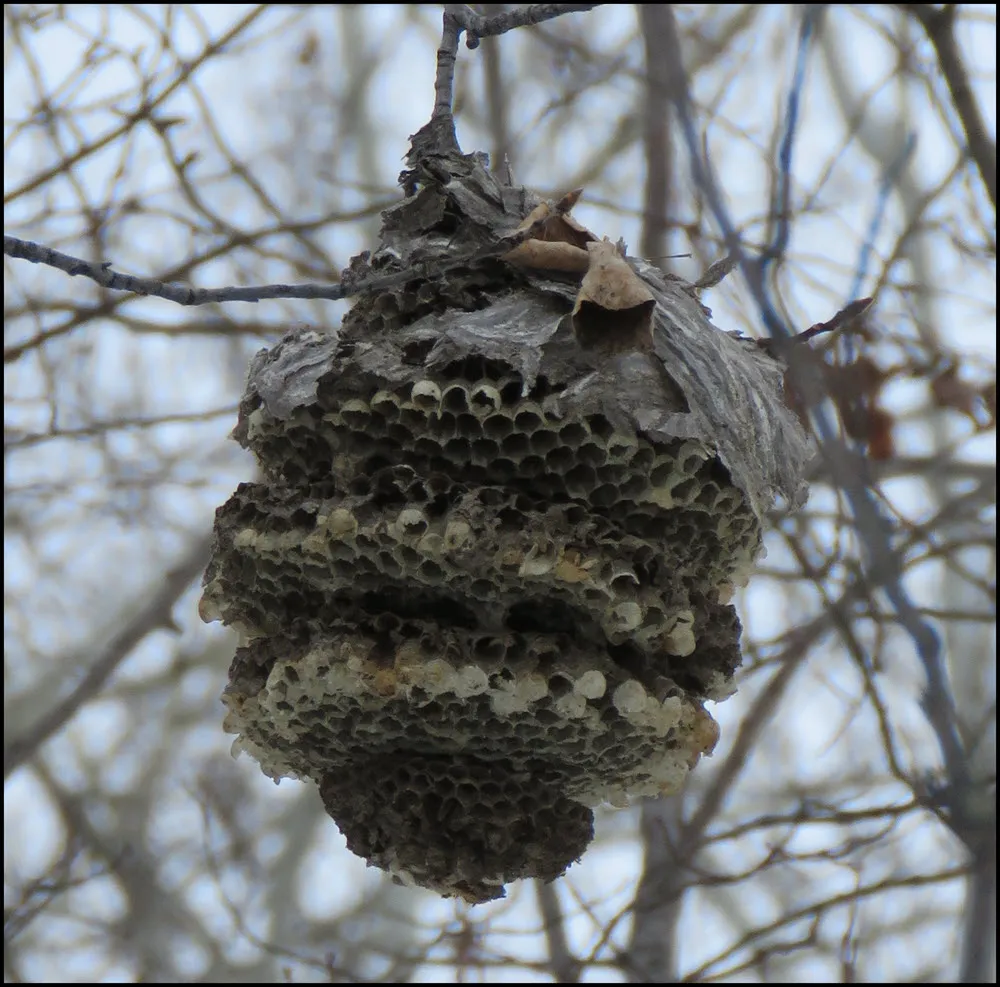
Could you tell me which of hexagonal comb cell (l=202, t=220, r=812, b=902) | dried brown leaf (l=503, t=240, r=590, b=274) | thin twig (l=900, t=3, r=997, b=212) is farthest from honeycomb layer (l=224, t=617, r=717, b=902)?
thin twig (l=900, t=3, r=997, b=212)

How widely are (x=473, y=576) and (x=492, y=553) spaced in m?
0.07

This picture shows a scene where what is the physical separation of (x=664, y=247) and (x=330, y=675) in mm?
3711

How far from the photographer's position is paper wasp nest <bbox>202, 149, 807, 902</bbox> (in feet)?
6.77

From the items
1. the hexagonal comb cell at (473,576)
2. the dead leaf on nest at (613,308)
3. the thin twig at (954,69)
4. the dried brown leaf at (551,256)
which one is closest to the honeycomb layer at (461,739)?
the hexagonal comb cell at (473,576)

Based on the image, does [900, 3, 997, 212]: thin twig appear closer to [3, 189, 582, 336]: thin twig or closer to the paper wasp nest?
the paper wasp nest

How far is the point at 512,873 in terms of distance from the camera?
7.41ft

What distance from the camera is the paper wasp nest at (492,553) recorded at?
6.77 feet

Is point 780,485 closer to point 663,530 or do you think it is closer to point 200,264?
point 663,530

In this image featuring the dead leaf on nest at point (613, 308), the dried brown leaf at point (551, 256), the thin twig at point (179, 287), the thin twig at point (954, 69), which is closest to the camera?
the thin twig at point (179, 287)

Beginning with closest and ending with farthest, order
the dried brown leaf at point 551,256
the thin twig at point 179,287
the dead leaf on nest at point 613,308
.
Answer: the thin twig at point 179,287
the dead leaf on nest at point 613,308
the dried brown leaf at point 551,256

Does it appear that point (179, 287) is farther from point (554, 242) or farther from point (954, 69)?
point (954, 69)

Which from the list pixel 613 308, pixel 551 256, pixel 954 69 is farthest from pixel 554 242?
pixel 954 69

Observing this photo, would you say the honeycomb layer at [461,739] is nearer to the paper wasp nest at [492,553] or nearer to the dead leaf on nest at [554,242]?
the paper wasp nest at [492,553]

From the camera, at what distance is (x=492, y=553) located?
2018 millimetres
